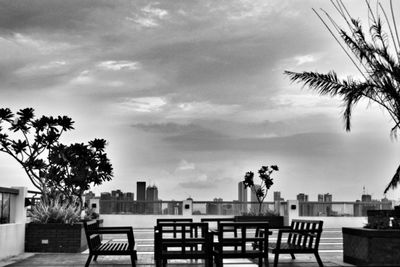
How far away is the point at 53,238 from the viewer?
13297 millimetres

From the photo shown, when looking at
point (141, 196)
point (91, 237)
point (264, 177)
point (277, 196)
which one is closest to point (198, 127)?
point (264, 177)

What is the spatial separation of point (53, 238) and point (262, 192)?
1359cm

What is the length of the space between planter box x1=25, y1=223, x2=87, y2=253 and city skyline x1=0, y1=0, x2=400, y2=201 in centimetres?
312

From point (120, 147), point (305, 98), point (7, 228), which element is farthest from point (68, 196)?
point (305, 98)

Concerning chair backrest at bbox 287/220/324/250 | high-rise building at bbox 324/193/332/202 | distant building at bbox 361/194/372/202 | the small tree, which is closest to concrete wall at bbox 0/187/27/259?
chair backrest at bbox 287/220/324/250

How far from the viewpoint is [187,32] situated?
64.7ft

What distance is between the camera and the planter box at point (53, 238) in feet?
43.3

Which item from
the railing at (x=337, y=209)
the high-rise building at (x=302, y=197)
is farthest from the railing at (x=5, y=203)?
the railing at (x=337, y=209)

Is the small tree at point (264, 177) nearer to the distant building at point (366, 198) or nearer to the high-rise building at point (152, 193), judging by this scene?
the high-rise building at point (152, 193)

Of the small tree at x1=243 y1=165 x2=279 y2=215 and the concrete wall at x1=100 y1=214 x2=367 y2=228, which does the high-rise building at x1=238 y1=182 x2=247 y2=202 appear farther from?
the small tree at x1=243 y1=165 x2=279 y2=215

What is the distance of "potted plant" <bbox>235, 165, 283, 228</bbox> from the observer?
24.4 meters

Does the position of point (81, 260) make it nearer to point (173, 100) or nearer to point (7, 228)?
point (7, 228)

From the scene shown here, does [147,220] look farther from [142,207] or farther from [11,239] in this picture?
[11,239]

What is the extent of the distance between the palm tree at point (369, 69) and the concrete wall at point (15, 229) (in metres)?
6.74
